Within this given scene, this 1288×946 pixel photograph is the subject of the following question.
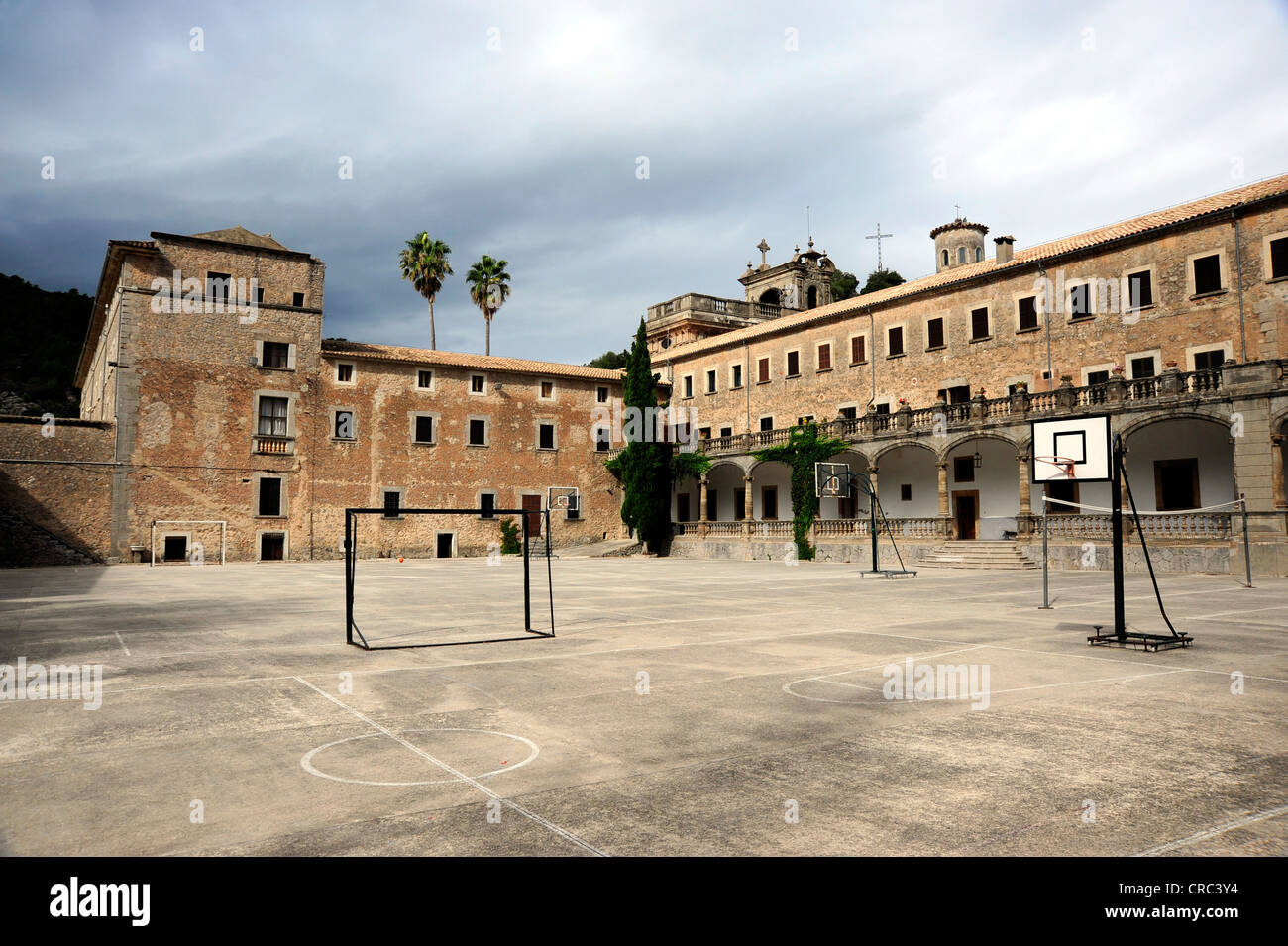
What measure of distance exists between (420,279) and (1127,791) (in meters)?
56.5

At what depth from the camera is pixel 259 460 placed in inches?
1535

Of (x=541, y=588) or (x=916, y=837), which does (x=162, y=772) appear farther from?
(x=541, y=588)

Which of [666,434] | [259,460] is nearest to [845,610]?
[259,460]

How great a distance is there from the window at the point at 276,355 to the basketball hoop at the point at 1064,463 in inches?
1331

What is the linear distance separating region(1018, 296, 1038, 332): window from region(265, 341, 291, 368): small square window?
33335mm

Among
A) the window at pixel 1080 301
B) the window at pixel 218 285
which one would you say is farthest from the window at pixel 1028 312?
the window at pixel 218 285

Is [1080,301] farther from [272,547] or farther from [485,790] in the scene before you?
[272,547]

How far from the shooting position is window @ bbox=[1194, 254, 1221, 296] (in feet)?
91.4

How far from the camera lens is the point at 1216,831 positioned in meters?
3.89

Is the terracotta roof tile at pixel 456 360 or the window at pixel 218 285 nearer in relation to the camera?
the window at pixel 218 285

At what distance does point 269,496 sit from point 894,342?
1194 inches

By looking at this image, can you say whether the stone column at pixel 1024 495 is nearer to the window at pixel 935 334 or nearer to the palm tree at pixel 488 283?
the window at pixel 935 334

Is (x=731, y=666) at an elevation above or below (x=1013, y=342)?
below

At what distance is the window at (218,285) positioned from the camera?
126ft
